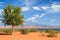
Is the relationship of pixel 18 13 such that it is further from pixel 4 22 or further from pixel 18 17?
pixel 4 22

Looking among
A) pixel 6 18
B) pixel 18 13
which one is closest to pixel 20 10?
pixel 18 13

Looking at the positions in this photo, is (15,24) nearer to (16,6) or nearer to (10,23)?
(10,23)

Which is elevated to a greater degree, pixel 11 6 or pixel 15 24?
pixel 11 6

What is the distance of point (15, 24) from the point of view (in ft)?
163

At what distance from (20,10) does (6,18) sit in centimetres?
420

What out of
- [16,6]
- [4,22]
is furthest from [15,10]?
[4,22]

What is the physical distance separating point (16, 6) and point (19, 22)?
4380 millimetres

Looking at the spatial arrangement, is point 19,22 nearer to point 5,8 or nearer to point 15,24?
point 15,24

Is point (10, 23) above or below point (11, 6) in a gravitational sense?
below

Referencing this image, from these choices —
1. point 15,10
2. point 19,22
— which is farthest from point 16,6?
point 19,22

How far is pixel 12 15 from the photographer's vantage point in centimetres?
4847

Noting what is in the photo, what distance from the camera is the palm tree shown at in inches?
1908

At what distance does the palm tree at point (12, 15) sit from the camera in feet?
159

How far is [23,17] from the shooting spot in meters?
50.8
